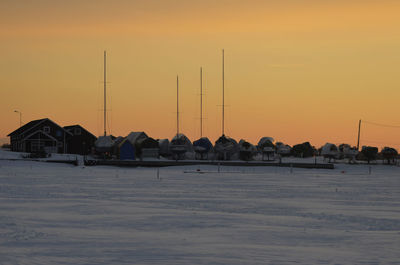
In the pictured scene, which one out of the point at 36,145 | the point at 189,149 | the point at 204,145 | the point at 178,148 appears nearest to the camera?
the point at 178,148

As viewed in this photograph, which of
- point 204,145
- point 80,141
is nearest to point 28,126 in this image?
point 80,141

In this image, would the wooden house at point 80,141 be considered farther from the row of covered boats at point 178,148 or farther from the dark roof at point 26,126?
the dark roof at point 26,126

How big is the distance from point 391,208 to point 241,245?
41.7 ft

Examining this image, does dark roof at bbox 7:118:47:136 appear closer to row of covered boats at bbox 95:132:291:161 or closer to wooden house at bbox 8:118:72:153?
wooden house at bbox 8:118:72:153

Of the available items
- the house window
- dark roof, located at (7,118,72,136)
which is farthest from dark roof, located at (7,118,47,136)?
the house window

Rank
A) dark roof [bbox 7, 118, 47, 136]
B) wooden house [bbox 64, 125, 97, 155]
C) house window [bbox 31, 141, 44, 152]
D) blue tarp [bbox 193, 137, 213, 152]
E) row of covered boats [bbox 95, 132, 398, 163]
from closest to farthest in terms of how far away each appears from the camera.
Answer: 1. row of covered boats [bbox 95, 132, 398, 163]
2. blue tarp [bbox 193, 137, 213, 152]
3. house window [bbox 31, 141, 44, 152]
4. dark roof [bbox 7, 118, 47, 136]
5. wooden house [bbox 64, 125, 97, 155]

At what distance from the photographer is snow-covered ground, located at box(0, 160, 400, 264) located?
15164 millimetres

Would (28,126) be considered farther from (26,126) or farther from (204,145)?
(204,145)

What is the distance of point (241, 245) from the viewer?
16.9m

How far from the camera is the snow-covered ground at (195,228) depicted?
15.2m

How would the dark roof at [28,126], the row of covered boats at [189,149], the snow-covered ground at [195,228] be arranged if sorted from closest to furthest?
the snow-covered ground at [195,228] → the row of covered boats at [189,149] → the dark roof at [28,126]

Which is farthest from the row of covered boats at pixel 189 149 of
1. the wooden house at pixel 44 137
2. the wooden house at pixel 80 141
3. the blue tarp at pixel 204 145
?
the wooden house at pixel 44 137

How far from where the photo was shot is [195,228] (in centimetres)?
2005

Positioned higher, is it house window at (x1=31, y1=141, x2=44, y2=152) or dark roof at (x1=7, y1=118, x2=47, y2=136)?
dark roof at (x1=7, y1=118, x2=47, y2=136)
